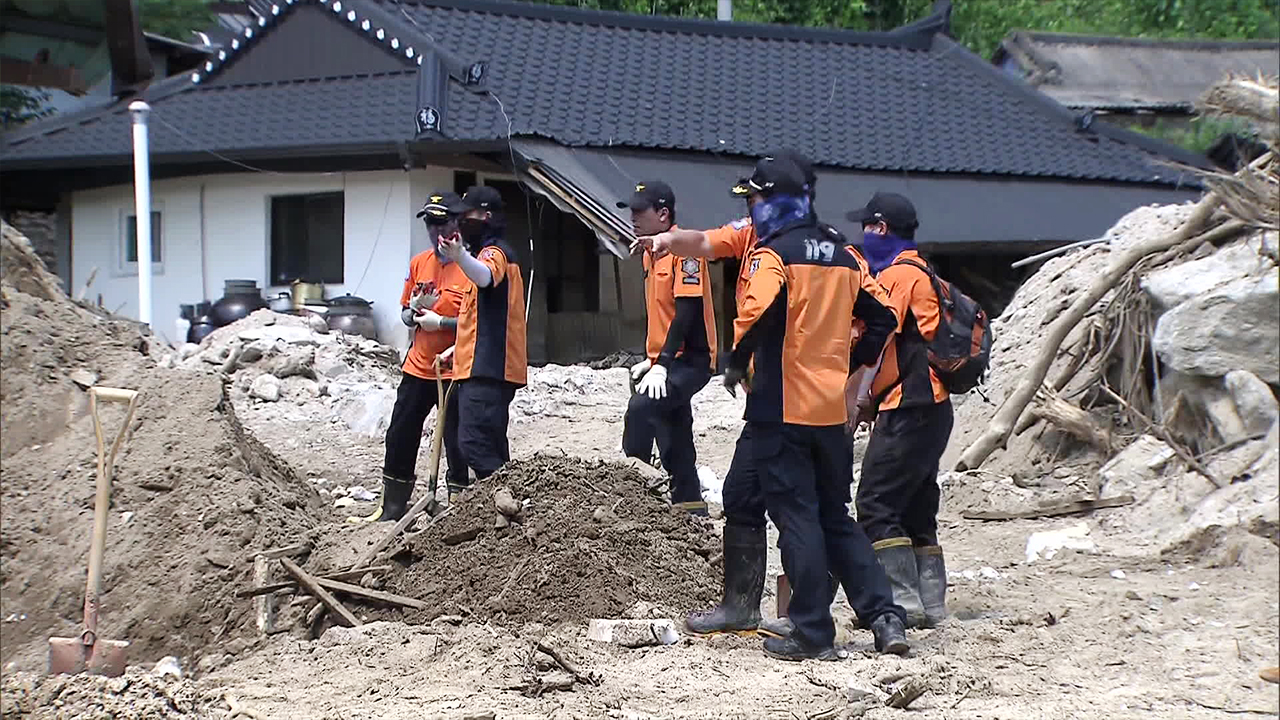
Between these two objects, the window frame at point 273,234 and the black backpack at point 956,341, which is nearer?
the black backpack at point 956,341

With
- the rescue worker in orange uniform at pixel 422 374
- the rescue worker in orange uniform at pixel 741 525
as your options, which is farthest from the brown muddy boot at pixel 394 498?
the rescue worker in orange uniform at pixel 741 525

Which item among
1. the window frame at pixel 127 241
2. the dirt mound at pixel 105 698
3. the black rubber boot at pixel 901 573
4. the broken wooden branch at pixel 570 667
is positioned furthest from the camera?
the window frame at pixel 127 241

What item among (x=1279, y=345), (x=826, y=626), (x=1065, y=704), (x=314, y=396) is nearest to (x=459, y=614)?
(x=826, y=626)

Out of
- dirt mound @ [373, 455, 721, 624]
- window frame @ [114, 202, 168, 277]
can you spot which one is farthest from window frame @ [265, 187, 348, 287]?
dirt mound @ [373, 455, 721, 624]

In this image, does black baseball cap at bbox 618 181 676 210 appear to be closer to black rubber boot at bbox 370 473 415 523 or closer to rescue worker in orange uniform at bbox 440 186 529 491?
rescue worker in orange uniform at bbox 440 186 529 491

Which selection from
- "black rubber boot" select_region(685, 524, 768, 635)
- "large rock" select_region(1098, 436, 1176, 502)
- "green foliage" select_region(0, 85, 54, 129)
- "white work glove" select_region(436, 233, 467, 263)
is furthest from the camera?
"green foliage" select_region(0, 85, 54, 129)

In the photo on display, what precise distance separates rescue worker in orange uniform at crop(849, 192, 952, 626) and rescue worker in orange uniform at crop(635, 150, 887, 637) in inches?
10.7

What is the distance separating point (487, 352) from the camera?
24.8 ft

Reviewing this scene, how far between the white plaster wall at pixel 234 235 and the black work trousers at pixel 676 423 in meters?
7.67

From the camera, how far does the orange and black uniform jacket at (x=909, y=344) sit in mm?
6336

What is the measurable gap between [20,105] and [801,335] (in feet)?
54.2

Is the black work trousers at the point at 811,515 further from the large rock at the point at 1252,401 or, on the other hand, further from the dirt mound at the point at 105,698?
the large rock at the point at 1252,401

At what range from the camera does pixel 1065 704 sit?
5.29m

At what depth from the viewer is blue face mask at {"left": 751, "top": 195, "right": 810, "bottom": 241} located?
580 centimetres
